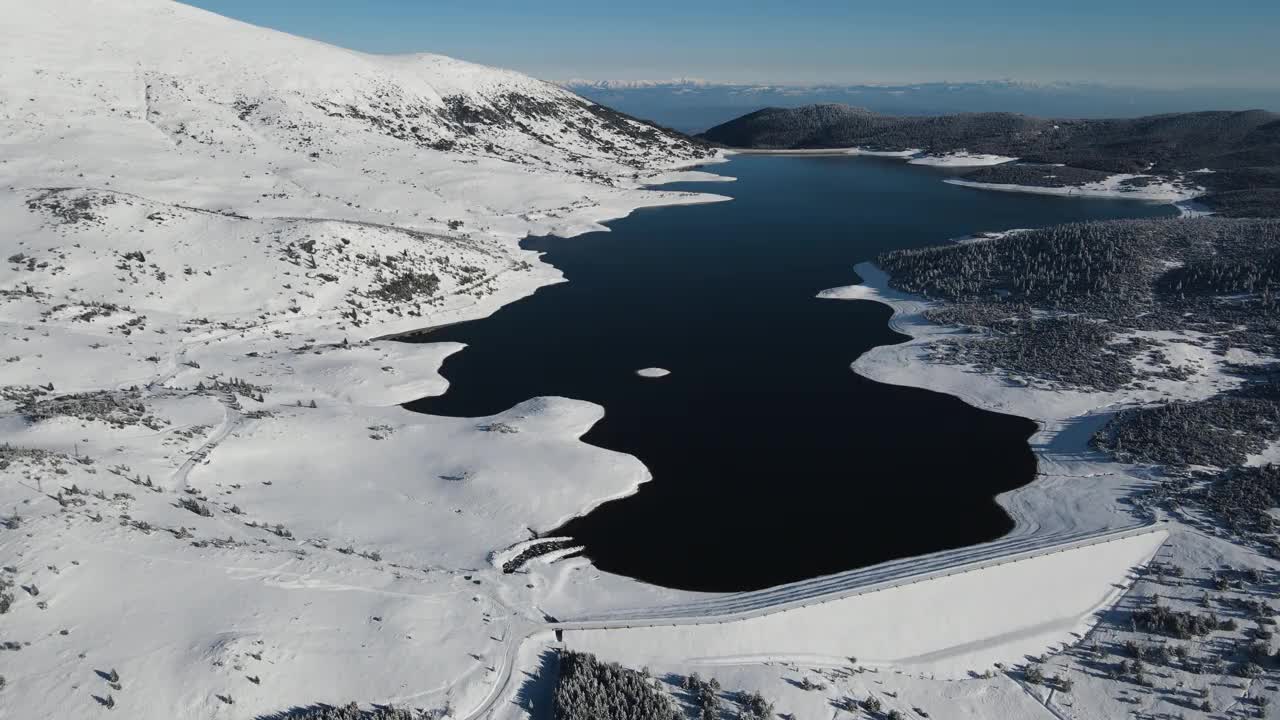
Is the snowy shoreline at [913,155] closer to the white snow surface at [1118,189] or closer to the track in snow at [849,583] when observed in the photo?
the white snow surface at [1118,189]

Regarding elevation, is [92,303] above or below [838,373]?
above

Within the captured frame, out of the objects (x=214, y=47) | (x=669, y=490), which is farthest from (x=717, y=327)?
(x=214, y=47)

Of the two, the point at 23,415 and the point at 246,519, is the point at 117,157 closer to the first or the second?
the point at 23,415

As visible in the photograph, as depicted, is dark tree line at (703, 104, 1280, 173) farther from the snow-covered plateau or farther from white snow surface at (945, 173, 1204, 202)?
the snow-covered plateau

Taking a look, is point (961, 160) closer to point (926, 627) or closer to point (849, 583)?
point (849, 583)

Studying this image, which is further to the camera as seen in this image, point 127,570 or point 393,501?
point 393,501

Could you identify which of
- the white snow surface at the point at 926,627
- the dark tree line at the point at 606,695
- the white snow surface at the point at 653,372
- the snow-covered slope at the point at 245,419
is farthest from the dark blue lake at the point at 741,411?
the dark tree line at the point at 606,695

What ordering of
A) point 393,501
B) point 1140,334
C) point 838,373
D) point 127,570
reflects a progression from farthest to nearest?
point 1140,334 < point 838,373 < point 393,501 < point 127,570
